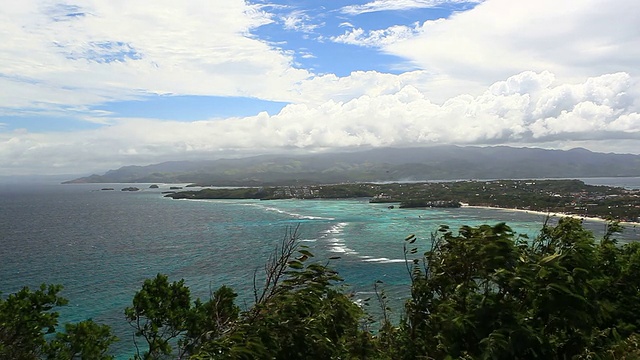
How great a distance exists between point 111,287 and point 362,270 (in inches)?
1011

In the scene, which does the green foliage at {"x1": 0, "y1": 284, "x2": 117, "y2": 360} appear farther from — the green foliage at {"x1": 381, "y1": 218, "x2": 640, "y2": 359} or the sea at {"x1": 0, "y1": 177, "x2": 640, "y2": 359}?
the green foliage at {"x1": 381, "y1": 218, "x2": 640, "y2": 359}

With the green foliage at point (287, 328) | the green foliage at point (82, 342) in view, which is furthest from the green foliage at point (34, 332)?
the green foliage at point (287, 328)

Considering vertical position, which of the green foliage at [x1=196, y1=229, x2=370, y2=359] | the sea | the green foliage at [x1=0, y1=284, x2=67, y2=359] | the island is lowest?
the sea

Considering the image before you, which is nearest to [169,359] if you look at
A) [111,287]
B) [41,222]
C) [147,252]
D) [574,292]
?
[111,287]

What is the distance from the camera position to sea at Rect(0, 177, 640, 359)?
41250 mm

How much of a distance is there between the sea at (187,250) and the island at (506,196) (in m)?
11.1

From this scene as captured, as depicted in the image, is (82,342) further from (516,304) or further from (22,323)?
(516,304)

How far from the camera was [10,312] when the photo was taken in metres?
16.2

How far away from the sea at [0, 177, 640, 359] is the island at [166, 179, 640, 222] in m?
11.1

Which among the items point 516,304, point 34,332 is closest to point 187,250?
point 34,332

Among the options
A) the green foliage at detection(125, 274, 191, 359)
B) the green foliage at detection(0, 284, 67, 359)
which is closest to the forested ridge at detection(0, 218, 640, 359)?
the green foliage at detection(125, 274, 191, 359)

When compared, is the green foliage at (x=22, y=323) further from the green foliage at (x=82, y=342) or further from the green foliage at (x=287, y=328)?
the green foliage at (x=287, y=328)

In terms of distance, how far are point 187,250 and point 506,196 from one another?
10486 centimetres

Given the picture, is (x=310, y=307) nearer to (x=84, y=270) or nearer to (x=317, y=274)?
(x=317, y=274)
